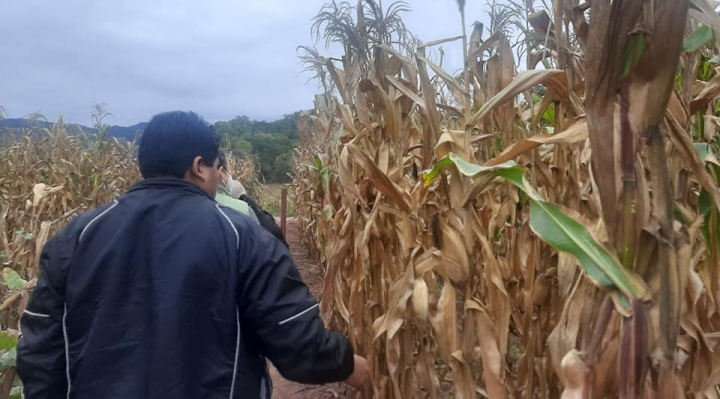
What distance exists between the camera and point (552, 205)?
1142 millimetres

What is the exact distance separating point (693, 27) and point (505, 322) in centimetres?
109

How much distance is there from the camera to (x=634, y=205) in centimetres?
101

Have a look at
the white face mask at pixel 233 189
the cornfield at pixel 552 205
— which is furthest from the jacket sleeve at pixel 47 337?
the white face mask at pixel 233 189

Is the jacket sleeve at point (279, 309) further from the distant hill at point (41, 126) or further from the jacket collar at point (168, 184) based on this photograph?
the distant hill at point (41, 126)

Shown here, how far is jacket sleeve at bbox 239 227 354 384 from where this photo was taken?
1479 millimetres

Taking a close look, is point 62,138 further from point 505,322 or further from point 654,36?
point 654,36

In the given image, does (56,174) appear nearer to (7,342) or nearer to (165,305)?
(7,342)

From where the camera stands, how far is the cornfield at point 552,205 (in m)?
1.00

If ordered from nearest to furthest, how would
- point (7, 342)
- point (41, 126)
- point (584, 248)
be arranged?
point (584, 248)
point (7, 342)
point (41, 126)

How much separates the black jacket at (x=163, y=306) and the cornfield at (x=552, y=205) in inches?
20.3

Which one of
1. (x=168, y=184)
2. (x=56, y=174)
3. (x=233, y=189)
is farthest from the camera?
(x=56, y=174)

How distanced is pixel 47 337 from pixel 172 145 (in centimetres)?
60

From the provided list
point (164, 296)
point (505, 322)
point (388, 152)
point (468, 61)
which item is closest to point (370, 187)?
point (388, 152)

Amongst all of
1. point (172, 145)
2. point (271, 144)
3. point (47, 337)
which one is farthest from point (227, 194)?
point (271, 144)
